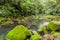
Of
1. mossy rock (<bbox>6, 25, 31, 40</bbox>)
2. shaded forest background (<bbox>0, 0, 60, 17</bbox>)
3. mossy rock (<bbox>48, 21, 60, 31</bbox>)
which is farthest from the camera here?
shaded forest background (<bbox>0, 0, 60, 17</bbox>)

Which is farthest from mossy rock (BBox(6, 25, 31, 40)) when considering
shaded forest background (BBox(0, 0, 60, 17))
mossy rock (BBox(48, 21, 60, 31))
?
shaded forest background (BBox(0, 0, 60, 17))

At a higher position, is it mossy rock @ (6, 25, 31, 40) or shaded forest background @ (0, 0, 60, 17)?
mossy rock @ (6, 25, 31, 40)

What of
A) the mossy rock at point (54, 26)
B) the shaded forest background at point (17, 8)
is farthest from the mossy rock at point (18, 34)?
the shaded forest background at point (17, 8)

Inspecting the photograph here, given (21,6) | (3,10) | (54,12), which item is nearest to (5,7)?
(3,10)

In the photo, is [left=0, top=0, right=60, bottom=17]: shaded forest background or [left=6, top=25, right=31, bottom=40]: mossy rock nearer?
[left=6, top=25, right=31, bottom=40]: mossy rock

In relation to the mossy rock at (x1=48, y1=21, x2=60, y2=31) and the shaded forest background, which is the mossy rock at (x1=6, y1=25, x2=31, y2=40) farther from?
the shaded forest background

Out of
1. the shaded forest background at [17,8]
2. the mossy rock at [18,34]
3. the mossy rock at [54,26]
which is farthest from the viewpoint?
the shaded forest background at [17,8]

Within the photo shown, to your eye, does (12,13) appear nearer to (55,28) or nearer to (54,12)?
(54,12)

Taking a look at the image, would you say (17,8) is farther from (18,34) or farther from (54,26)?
(18,34)

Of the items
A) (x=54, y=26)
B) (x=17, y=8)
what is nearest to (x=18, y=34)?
(x=54, y=26)

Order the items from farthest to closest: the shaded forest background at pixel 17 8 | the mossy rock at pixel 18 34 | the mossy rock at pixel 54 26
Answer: the shaded forest background at pixel 17 8 → the mossy rock at pixel 54 26 → the mossy rock at pixel 18 34

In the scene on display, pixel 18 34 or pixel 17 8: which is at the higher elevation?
pixel 18 34

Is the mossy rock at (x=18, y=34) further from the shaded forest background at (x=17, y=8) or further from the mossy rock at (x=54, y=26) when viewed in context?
the shaded forest background at (x=17, y=8)

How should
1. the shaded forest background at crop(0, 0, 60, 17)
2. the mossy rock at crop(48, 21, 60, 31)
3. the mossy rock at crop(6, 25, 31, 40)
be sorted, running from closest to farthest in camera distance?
the mossy rock at crop(6, 25, 31, 40), the mossy rock at crop(48, 21, 60, 31), the shaded forest background at crop(0, 0, 60, 17)
